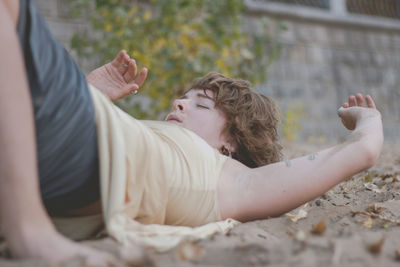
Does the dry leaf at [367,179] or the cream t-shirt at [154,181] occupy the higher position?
the cream t-shirt at [154,181]

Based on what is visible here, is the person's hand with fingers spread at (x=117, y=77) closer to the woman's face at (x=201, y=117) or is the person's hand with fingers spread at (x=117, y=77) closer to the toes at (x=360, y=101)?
the woman's face at (x=201, y=117)

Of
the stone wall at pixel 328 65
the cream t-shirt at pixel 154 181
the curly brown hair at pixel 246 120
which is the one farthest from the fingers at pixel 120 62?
the stone wall at pixel 328 65

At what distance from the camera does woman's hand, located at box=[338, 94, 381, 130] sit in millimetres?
1894

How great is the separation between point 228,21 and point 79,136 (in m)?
3.69

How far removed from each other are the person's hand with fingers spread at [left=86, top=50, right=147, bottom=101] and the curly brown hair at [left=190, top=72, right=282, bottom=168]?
1.01ft

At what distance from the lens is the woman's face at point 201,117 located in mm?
2033

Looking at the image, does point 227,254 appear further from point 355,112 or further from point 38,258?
point 355,112

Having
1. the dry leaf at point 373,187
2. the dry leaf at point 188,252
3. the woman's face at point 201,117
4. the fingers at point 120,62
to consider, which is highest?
the fingers at point 120,62

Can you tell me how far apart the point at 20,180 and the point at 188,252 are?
43 centimetres

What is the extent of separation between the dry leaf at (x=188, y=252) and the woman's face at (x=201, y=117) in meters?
0.84

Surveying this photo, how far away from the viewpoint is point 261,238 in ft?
4.93

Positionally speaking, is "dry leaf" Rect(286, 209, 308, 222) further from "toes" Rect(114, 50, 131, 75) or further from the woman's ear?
"toes" Rect(114, 50, 131, 75)

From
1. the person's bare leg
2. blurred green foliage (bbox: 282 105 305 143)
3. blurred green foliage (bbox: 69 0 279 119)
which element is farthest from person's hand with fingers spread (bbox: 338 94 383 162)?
blurred green foliage (bbox: 282 105 305 143)

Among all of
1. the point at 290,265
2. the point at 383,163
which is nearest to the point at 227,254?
the point at 290,265
